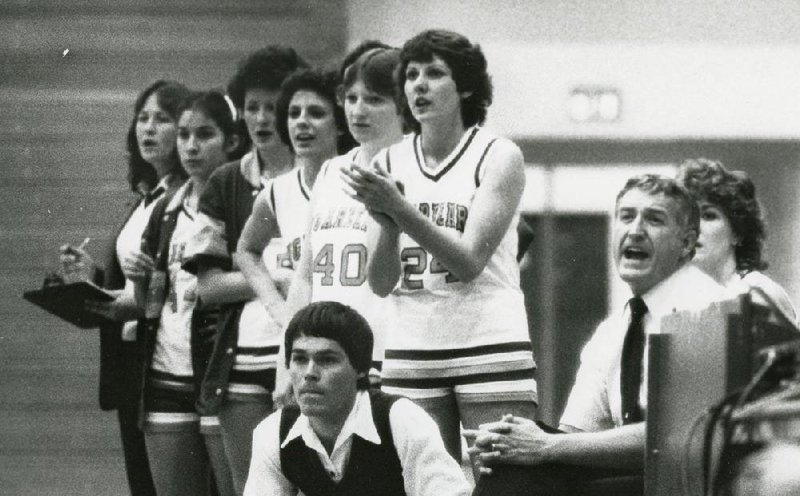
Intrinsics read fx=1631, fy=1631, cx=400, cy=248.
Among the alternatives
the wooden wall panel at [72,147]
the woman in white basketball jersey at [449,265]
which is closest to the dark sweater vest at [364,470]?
the woman in white basketball jersey at [449,265]

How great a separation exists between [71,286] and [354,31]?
3.76 metres

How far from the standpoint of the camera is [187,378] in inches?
207

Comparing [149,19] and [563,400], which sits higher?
[149,19]

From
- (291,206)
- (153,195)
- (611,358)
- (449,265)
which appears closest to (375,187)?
(449,265)

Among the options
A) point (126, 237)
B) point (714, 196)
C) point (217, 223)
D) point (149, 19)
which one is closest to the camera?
point (714, 196)

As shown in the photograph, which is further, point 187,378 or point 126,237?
point 126,237

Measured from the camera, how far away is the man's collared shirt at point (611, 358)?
11.8 ft

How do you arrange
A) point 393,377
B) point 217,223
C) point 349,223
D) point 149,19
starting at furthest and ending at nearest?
point 149,19 < point 217,223 < point 349,223 < point 393,377

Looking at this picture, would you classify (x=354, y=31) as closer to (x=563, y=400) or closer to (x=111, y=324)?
(x=563, y=400)

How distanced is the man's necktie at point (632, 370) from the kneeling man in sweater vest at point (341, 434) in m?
0.41

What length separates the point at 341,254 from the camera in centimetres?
451

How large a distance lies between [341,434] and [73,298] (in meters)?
2.06

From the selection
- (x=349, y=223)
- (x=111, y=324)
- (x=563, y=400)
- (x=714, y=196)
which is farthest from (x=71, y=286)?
(x=563, y=400)

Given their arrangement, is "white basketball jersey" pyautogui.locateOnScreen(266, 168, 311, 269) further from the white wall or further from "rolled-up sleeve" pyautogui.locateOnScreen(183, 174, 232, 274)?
the white wall
